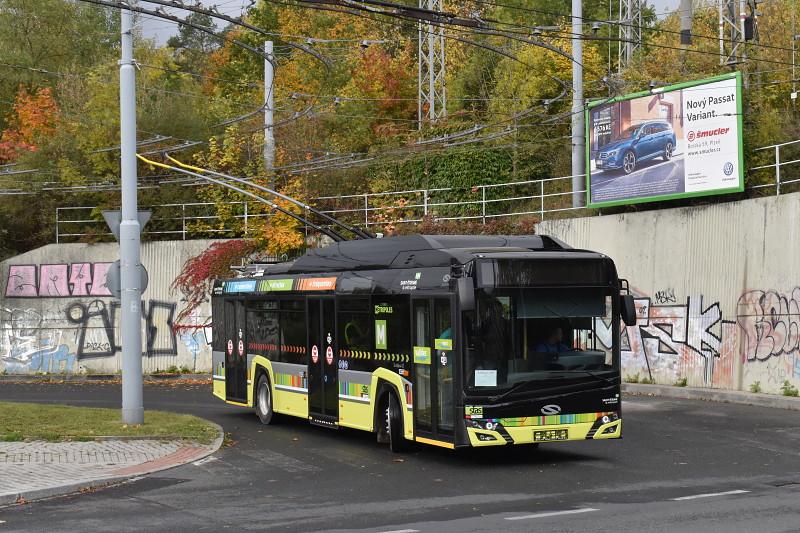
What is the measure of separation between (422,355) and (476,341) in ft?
4.10

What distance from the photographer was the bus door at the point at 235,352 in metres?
22.8

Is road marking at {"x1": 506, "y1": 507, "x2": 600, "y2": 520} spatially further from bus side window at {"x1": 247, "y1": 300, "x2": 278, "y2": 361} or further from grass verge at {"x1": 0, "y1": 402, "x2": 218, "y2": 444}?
bus side window at {"x1": 247, "y1": 300, "x2": 278, "y2": 361}

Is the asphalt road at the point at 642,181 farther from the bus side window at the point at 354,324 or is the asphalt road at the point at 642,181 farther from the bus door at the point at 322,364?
the bus side window at the point at 354,324

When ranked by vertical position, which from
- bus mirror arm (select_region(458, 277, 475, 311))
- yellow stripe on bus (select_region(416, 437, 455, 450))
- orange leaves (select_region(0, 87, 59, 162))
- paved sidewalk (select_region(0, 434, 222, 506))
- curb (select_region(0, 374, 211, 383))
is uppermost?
orange leaves (select_region(0, 87, 59, 162))

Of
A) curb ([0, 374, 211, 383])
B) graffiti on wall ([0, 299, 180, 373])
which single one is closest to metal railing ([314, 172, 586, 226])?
graffiti on wall ([0, 299, 180, 373])

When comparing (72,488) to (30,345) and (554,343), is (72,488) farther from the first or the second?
(30,345)

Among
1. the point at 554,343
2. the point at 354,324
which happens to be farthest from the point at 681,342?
the point at 554,343

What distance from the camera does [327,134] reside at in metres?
46.4

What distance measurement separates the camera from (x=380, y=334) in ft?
55.9

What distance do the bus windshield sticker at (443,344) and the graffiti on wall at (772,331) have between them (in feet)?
36.8

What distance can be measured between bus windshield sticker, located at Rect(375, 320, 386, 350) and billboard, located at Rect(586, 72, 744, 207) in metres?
12.2

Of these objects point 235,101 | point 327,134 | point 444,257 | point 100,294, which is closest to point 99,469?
point 444,257

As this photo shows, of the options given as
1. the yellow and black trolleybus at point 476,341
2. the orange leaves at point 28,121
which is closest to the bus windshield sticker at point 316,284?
the yellow and black trolleybus at point 476,341

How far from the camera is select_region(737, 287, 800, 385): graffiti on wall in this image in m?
24.0
